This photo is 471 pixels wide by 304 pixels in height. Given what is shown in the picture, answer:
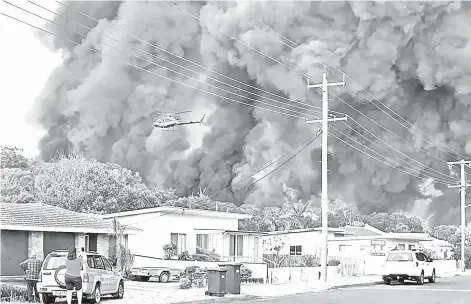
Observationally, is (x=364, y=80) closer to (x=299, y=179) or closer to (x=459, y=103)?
(x=459, y=103)

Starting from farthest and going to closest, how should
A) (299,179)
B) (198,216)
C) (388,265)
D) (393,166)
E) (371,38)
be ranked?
(299,179), (393,166), (371,38), (198,216), (388,265)

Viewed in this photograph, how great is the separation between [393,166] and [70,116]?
153ft

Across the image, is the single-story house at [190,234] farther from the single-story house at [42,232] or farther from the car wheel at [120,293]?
the car wheel at [120,293]

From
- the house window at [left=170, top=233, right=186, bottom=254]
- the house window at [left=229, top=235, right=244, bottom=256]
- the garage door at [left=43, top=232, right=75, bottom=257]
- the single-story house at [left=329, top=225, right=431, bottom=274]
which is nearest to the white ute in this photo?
the house window at [left=229, top=235, right=244, bottom=256]

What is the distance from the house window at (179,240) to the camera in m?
38.5

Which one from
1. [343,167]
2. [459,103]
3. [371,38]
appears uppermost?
[371,38]

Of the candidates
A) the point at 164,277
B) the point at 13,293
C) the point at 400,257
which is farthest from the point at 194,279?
the point at 400,257

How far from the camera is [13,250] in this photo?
98.4 feet

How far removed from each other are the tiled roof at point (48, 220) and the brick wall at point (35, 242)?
0.49 meters

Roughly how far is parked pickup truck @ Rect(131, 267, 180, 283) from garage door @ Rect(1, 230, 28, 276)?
16.6 ft

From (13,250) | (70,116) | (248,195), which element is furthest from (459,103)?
(13,250)

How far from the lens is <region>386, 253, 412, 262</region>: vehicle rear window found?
34281mm

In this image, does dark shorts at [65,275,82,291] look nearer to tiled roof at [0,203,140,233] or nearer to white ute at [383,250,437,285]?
tiled roof at [0,203,140,233]

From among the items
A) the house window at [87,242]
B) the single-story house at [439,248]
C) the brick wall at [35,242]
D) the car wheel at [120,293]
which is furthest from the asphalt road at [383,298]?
the single-story house at [439,248]
